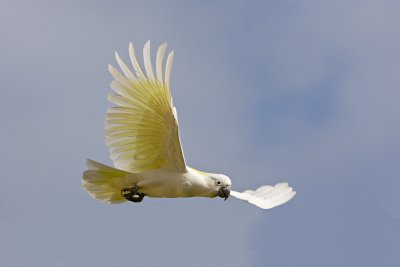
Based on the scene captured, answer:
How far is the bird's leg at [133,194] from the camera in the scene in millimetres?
9758

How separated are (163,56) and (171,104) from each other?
0.56m

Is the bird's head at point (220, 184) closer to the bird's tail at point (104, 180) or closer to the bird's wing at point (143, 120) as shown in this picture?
the bird's wing at point (143, 120)

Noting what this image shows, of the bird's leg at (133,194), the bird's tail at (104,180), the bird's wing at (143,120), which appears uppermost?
the bird's wing at (143,120)

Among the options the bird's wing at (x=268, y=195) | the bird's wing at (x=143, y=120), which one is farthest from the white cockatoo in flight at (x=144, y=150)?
the bird's wing at (x=268, y=195)

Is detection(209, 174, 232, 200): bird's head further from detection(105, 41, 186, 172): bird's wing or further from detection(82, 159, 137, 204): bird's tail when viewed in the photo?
detection(82, 159, 137, 204): bird's tail

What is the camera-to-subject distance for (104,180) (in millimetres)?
9859

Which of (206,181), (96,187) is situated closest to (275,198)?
(206,181)

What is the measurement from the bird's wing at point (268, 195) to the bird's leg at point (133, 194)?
1.36m

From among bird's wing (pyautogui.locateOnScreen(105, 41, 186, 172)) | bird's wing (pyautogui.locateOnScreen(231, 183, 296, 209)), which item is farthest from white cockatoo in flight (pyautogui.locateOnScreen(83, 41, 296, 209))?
bird's wing (pyautogui.locateOnScreen(231, 183, 296, 209))

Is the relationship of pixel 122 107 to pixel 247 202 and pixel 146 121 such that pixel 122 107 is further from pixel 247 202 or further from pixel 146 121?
pixel 247 202

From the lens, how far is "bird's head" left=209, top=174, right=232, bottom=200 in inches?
385

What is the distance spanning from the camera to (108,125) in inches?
379

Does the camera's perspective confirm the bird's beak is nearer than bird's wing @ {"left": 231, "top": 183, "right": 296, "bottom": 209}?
Yes

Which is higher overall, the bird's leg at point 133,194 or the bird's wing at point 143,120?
the bird's wing at point 143,120
